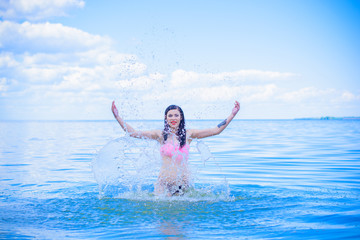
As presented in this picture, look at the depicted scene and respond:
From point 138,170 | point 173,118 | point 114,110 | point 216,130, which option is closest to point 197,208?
point 216,130

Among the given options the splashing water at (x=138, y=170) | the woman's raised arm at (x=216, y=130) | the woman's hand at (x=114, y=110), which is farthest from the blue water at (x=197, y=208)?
the woman's hand at (x=114, y=110)

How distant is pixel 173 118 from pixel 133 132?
895 mm

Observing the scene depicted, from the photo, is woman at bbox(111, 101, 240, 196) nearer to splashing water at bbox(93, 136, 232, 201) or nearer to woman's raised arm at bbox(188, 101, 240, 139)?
woman's raised arm at bbox(188, 101, 240, 139)

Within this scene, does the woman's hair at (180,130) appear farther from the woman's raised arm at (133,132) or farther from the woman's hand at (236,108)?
the woman's hand at (236,108)

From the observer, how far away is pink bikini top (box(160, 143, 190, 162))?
786cm

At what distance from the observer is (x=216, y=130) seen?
7.86 metres

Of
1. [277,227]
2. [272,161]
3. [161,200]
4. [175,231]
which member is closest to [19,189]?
[161,200]

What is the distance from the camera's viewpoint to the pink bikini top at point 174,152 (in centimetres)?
786

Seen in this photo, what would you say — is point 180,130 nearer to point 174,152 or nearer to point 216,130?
point 174,152

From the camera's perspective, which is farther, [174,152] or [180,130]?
[180,130]

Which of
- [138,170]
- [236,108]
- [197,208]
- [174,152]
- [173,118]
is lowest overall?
[197,208]

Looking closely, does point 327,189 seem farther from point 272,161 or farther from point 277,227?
point 272,161

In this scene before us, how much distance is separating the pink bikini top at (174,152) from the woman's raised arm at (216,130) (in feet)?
1.32

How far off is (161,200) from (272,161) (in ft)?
25.9
